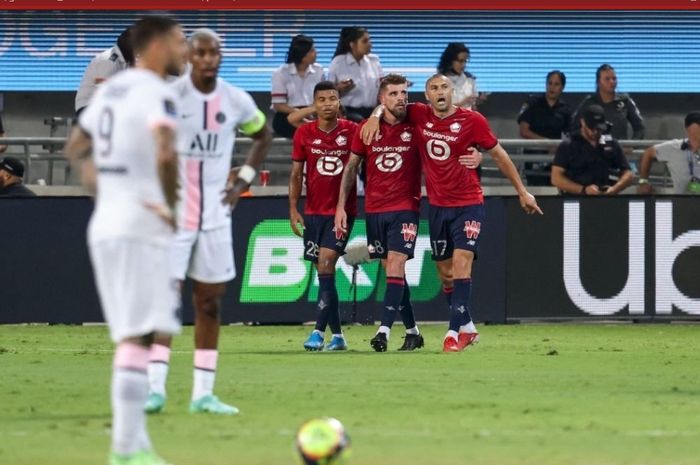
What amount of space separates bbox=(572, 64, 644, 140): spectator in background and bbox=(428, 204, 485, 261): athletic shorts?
22.8 feet

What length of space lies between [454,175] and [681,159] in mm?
5816

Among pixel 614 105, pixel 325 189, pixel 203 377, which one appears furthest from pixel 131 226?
pixel 614 105

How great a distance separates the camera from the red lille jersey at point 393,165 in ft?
51.4

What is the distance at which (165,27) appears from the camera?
8.16m

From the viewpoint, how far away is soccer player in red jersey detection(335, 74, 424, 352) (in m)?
15.6

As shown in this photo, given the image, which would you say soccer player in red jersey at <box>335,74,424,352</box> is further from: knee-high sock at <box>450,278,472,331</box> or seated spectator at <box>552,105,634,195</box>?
seated spectator at <box>552,105,634,195</box>

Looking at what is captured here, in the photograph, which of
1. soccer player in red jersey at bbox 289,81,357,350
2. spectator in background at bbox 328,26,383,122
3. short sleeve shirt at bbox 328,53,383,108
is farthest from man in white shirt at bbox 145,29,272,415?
short sleeve shirt at bbox 328,53,383,108

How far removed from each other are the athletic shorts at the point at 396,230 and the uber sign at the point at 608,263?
4084 mm

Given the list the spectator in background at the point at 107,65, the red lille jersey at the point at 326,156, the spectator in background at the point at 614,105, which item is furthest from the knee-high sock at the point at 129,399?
the spectator in background at the point at 614,105

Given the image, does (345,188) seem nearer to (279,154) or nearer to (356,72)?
(356,72)

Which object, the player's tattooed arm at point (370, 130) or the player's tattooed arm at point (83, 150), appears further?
the player's tattooed arm at point (370, 130)

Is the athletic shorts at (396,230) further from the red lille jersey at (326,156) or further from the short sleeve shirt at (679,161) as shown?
the short sleeve shirt at (679,161)

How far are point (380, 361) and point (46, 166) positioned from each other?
10.3 m

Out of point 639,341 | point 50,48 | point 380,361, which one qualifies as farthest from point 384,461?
point 50,48
